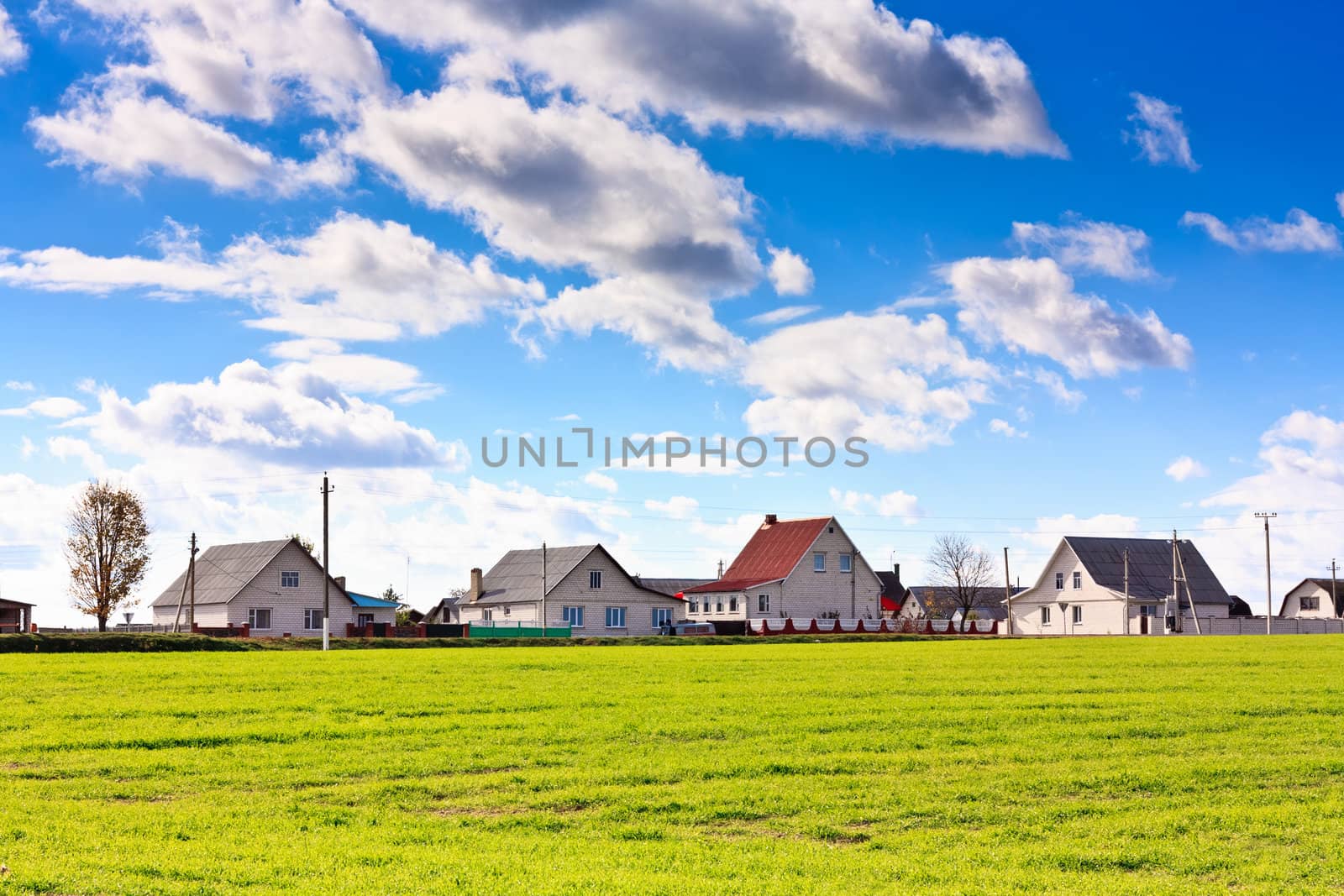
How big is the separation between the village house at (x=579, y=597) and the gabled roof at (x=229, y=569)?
12993 millimetres

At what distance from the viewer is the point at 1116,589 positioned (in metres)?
97.2

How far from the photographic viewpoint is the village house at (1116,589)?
96.4 metres

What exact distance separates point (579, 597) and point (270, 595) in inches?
822

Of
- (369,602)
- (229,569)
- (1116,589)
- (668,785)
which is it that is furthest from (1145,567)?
(668,785)

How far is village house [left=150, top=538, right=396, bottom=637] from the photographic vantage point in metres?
80.3

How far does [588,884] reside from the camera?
1050 centimetres

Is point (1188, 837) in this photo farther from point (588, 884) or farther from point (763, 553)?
point (763, 553)

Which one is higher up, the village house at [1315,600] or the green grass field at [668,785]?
the green grass field at [668,785]

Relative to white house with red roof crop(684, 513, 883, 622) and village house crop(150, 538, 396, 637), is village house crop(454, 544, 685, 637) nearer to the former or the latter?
white house with red roof crop(684, 513, 883, 622)

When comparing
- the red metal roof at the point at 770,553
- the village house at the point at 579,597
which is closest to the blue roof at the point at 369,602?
the village house at the point at 579,597

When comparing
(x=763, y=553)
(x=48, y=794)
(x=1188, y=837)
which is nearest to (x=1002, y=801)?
(x=1188, y=837)

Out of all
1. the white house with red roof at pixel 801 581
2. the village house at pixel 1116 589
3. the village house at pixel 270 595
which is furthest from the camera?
the village house at pixel 1116 589

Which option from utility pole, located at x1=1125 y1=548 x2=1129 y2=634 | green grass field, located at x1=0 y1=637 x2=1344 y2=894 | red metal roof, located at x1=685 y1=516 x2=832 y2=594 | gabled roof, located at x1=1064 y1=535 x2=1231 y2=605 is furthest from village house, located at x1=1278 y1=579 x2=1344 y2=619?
green grass field, located at x1=0 y1=637 x2=1344 y2=894

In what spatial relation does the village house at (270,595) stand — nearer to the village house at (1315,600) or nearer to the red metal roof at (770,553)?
the red metal roof at (770,553)
